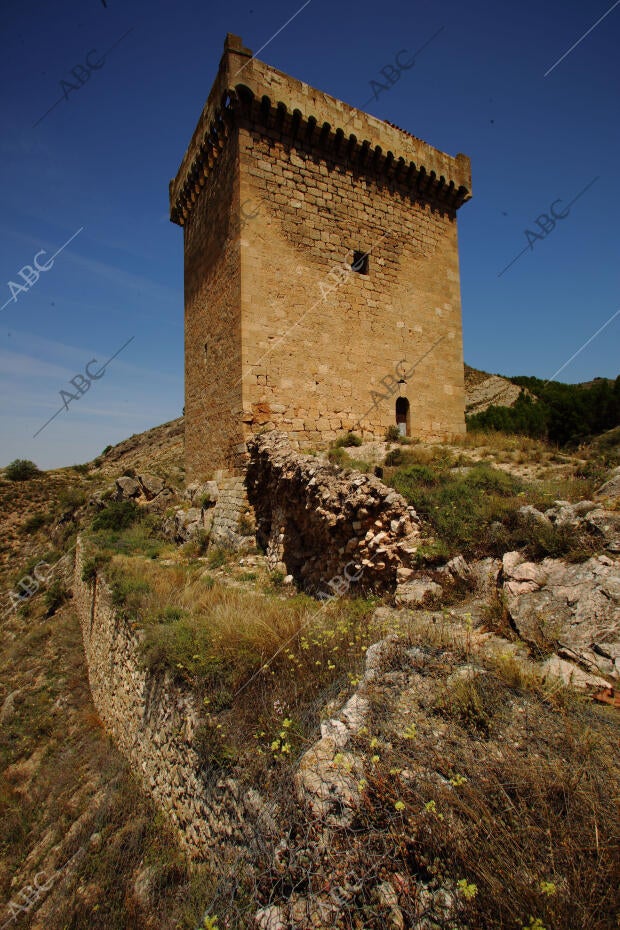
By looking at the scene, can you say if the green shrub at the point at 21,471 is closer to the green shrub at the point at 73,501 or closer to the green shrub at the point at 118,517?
the green shrub at the point at 73,501

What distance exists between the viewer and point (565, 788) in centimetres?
199

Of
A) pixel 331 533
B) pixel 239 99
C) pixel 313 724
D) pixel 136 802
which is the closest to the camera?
pixel 313 724

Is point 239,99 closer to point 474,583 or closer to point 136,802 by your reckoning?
point 474,583

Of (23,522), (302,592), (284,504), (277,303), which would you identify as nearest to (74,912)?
(302,592)

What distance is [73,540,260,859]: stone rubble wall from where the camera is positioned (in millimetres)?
3189

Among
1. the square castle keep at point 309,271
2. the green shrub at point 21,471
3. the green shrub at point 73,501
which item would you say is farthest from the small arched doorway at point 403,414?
the green shrub at point 21,471

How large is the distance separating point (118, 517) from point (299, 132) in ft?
34.1

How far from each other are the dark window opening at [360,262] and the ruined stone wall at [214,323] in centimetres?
289

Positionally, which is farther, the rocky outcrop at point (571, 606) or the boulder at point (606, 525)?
the boulder at point (606, 525)

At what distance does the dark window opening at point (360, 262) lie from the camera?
10.2 metres

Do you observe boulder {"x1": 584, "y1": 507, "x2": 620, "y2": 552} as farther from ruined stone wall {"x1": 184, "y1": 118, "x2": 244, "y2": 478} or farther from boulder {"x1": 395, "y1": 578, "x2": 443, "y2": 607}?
ruined stone wall {"x1": 184, "y1": 118, "x2": 244, "y2": 478}

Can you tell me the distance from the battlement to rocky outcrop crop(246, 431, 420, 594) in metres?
6.59

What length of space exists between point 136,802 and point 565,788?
4.60 m

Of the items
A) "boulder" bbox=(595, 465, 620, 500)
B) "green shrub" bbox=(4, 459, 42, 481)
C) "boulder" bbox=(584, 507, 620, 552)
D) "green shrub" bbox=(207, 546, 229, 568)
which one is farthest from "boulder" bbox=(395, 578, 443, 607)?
"green shrub" bbox=(4, 459, 42, 481)
